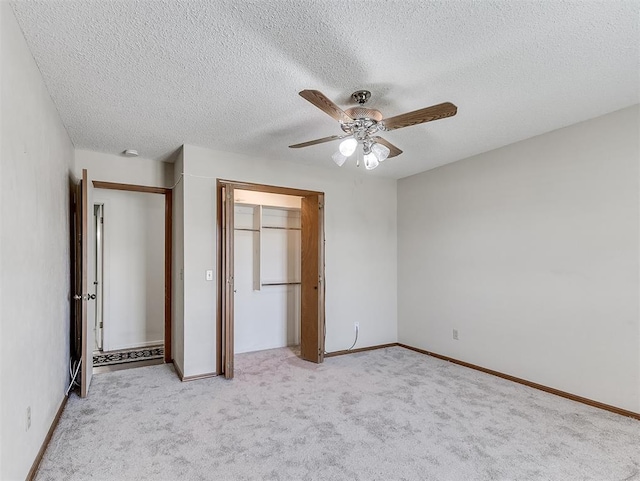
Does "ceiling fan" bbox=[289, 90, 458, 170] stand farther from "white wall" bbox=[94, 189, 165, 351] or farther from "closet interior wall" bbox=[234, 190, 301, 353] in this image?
"white wall" bbox=[94, 189, 165, 351]

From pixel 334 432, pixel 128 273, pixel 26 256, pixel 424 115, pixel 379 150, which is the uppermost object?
pixel 424 115

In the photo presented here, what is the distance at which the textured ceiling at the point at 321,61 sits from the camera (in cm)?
170

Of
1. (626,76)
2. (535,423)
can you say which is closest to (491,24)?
(626,76)

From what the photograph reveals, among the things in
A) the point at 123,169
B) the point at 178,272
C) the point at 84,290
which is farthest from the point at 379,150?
the point at 123,169

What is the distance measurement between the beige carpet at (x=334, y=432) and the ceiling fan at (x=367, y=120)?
2.00 m

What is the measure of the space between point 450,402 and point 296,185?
2847 millimetres

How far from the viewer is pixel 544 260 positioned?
338 centimetres

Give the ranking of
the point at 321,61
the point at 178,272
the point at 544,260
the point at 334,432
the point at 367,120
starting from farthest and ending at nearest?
the point at 178,272, the point at 544,260, the point at 334,432, the point at 367,120, the point at 321,61

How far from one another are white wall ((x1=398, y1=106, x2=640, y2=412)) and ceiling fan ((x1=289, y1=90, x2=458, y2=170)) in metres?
1.74

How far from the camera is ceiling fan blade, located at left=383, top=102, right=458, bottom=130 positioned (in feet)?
6.61

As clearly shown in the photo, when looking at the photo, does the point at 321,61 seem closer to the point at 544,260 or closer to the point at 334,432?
the point at 334,432

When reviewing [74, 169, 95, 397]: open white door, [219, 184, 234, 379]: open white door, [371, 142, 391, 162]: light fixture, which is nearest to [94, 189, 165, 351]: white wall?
[74, 169, 95, 397]: open white door

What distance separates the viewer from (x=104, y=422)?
8.81ft

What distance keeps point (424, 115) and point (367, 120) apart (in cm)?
40
